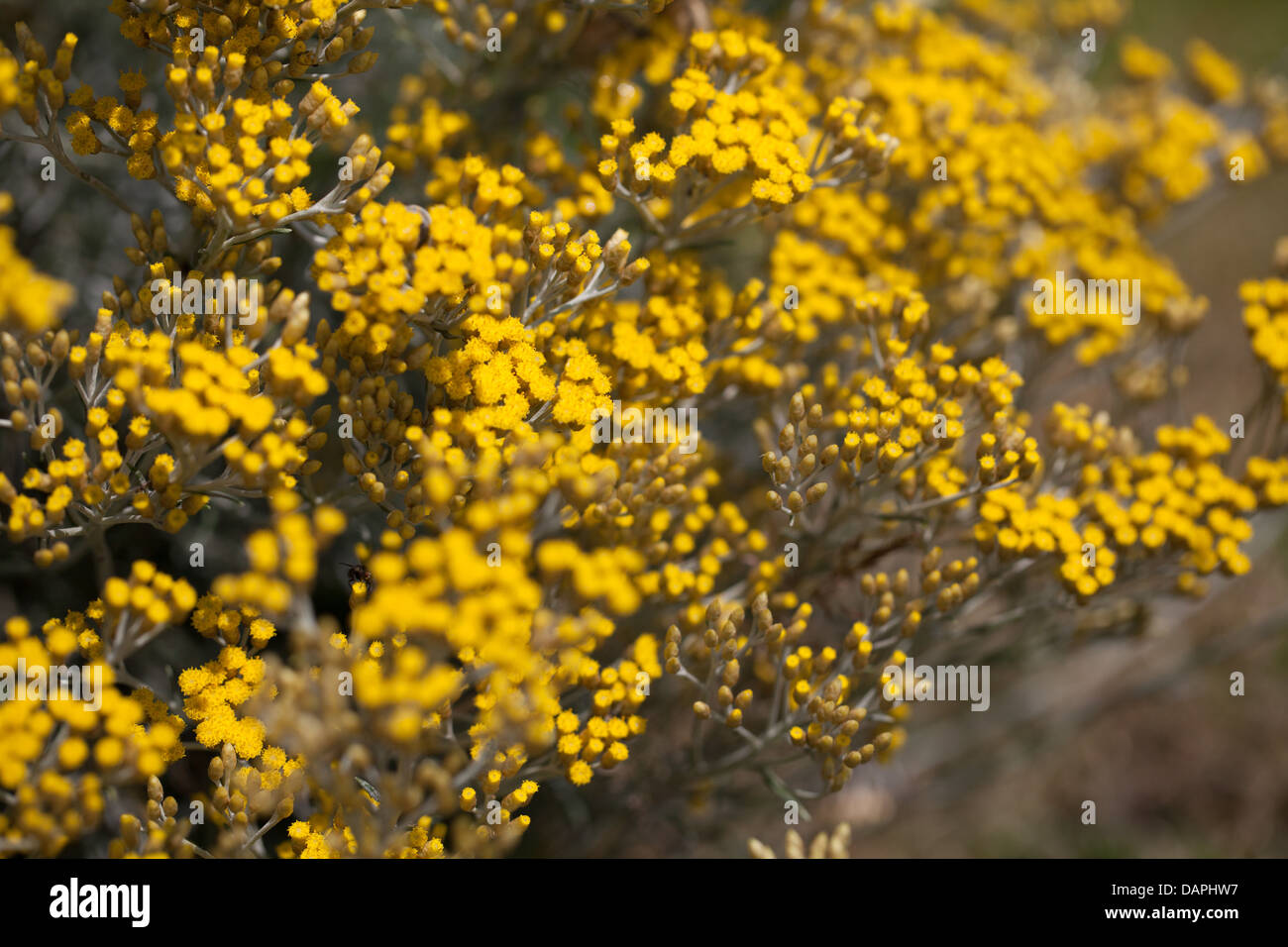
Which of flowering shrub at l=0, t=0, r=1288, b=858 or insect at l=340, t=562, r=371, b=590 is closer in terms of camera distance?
flowering shrub at l=0, t=0, r=1288, b=858

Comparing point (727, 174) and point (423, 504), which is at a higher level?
point (727, 174)

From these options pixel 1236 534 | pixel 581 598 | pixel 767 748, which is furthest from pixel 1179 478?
pixel 581 598

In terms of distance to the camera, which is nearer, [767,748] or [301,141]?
[301,141]

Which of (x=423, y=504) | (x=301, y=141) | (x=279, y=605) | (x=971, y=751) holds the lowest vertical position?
(x=971, y=751)

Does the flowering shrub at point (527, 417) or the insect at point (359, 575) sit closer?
the flowering shrub at point (527, 417)

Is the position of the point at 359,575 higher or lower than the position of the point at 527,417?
lower

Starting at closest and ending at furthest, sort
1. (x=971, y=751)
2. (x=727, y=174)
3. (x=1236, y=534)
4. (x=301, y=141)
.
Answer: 1. (x=301, y=141)
2. (x=727, y=174)
3. (x=1236, y=534)
4. (x=971, y=751)

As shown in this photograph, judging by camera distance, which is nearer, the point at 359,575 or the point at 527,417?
the point at 527,417

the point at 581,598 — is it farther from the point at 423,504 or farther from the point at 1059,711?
the point at 1059,711
